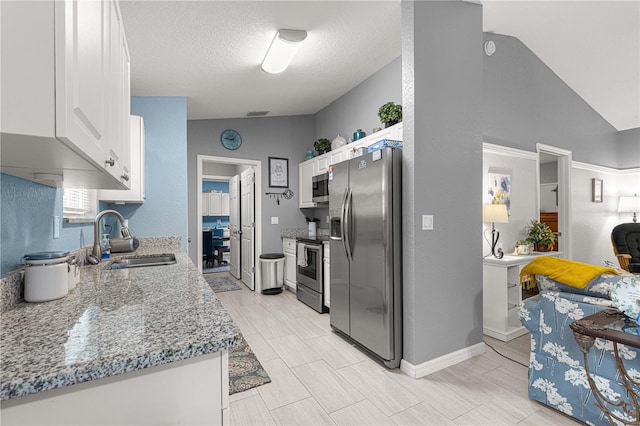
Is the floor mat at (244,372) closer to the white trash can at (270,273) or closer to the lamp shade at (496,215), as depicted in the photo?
the white trash can at (270,273)

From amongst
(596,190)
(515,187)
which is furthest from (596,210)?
(515,187)

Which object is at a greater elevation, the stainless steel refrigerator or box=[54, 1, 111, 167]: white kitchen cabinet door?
box=[54, 1, 111, 167]: white kitchen cabinet door

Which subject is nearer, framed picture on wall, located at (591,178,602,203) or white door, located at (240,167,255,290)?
framed picture on wall, located at (591,178,602,203)

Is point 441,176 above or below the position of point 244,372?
above

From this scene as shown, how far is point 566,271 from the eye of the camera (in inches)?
67.0

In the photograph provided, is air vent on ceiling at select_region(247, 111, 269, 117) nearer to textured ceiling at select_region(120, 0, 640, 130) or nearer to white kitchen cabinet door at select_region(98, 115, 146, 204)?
textured ceiling at select_region(120, 0, 640, 130)

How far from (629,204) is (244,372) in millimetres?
6617

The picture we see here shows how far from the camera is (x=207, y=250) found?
703cm

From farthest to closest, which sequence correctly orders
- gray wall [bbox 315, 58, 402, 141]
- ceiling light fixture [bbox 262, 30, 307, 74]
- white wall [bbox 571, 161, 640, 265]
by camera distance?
1. white wall [bbox 571, 161, 640, 265]
2. gray wall [bbox 315, 58, 402, 141]
3. ceiling light fixture [bbox 262, 30, 307, 74]

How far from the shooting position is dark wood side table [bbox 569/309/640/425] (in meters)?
1.27

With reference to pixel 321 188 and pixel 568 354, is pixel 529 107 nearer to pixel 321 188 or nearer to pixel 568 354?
pixel 321 188

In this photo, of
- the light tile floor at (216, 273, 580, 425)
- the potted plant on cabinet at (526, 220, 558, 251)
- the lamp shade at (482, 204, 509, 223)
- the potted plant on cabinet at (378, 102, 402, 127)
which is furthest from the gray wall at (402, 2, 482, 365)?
the potted plant on cabinet at (526, 220, 558, 251)

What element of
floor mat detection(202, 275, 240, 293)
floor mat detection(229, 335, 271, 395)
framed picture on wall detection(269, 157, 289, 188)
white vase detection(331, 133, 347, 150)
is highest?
white vase detection(331, 133, 347, 150)

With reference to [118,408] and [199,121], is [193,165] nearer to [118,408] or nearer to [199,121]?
[199,121]
